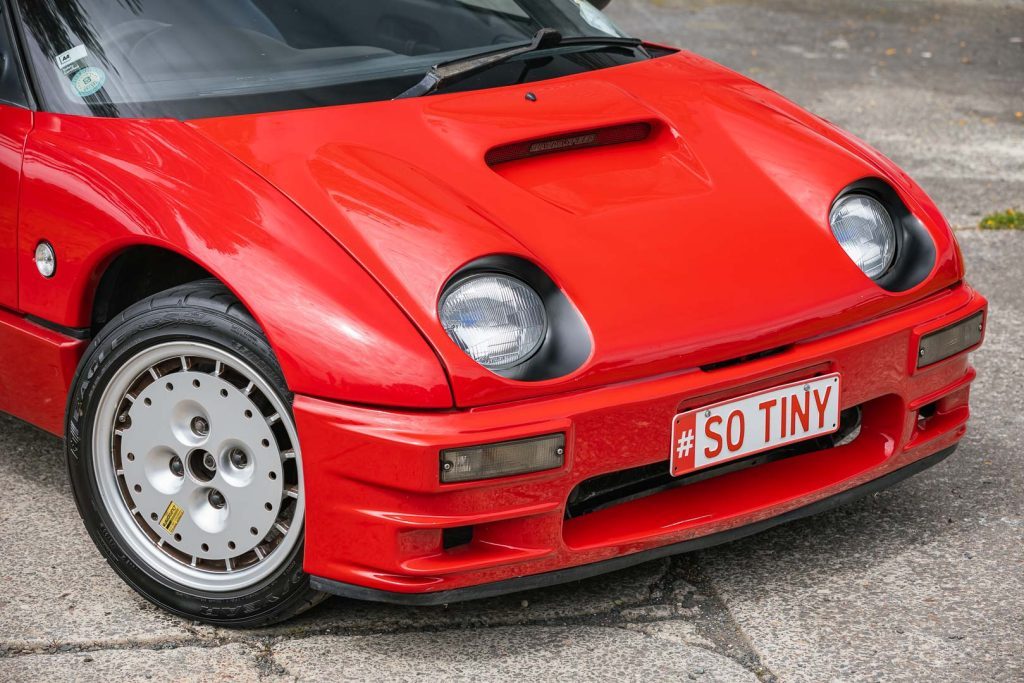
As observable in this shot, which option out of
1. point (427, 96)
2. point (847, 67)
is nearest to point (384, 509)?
point (427, 96)

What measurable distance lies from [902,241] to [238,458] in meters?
1.53

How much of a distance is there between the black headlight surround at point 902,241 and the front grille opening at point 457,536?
103 cm

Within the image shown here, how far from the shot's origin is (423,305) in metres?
2.48

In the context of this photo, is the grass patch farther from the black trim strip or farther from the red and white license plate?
the black trim strip

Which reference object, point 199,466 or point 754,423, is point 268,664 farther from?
point 754,423

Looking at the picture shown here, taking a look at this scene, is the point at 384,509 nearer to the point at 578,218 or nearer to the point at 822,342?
the point at 578,218

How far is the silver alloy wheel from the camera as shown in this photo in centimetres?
264

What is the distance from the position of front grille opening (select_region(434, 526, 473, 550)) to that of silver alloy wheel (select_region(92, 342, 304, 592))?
28cm

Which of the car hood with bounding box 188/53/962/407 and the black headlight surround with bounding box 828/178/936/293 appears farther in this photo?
the black headlight surround with bounding box 828/178/936/293

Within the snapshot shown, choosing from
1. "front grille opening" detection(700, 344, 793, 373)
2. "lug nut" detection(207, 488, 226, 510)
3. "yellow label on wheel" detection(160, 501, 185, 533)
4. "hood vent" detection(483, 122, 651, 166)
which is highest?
"hood vent" detection(483, 122, 651, 166)

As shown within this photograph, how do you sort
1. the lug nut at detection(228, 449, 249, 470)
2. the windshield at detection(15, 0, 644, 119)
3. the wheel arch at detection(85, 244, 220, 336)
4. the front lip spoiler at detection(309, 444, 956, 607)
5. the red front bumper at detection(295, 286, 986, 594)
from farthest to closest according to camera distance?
the windshield at detection(15, 0, 644, 119), the wheel arch at detection(85, 244, 220, 336), the lug nut at detection(228, 449, 249, 470), the front lip spoiler at detection(309, 444, 956, 607), the red front bumper at detection(295, 286, 986, 594)

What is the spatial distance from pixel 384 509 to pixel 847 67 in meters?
6.66

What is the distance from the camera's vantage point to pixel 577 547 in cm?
262

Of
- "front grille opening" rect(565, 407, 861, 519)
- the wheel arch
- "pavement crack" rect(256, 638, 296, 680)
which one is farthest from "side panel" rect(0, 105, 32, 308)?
"front grille opening" rect(565, 407, 861, 519)
